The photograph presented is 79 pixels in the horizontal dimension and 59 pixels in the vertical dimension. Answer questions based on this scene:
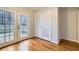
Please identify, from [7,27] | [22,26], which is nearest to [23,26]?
[22,26]

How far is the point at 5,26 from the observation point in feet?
4.58

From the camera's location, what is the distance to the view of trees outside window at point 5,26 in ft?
4.40

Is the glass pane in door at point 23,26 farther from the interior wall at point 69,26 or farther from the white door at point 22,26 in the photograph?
the interior wall at point 69,26

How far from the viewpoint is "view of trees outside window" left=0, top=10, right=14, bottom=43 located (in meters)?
1.34

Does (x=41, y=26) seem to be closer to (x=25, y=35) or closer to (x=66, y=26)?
(x=25, y=35)

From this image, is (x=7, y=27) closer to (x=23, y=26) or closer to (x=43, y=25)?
(x=23, y=26)

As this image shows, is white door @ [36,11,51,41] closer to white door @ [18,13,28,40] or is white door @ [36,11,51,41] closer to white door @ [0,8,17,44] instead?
white door @ [18,13,28,40]

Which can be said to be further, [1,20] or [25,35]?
[25,35]
